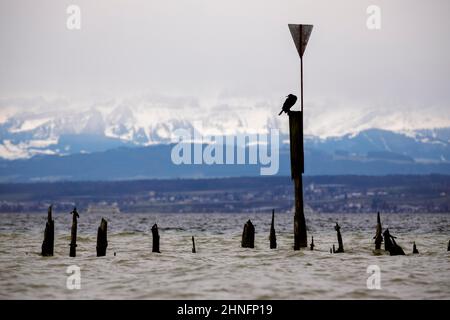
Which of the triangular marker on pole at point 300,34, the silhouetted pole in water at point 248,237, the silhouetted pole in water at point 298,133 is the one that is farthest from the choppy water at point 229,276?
the triangular marker on pole at point 300,34

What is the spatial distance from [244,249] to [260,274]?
1333 cm

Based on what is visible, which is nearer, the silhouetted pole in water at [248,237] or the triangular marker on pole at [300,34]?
the triangular marker on pole at [300,34]

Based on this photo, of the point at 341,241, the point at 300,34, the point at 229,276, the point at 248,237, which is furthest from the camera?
the point at 248,237

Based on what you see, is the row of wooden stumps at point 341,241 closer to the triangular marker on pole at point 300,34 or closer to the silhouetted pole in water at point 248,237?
the silhouetted pole in water at point 248,237

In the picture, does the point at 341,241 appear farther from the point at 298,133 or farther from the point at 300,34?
the point at 300,34

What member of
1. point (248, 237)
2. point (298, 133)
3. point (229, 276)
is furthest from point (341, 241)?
point (229, 276)

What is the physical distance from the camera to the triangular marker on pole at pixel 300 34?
30.8 metres

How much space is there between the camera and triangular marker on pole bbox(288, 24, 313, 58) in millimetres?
30750

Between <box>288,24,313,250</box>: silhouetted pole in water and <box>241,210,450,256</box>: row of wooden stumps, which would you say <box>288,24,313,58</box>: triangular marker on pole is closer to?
<box>288,24,313,250</box>: silhouetted pole in water

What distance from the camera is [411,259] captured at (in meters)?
31.0

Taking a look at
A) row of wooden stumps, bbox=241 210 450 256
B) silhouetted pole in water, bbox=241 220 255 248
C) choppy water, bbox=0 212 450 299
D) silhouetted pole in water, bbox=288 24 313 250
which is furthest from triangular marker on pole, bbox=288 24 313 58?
silhouetted pole in water, bbox=241 220 255 248

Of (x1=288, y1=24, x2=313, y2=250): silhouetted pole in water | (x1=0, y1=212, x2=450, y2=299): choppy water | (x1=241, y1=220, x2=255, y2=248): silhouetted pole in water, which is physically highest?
(x1=288, y1=24, x2=313, y2=250): silhouetted pole in water

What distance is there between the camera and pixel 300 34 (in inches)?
1212
